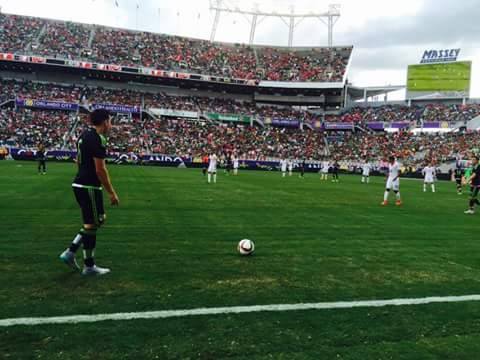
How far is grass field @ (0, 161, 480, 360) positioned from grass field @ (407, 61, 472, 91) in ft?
190

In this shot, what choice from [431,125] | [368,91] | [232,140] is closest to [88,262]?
[232,140]

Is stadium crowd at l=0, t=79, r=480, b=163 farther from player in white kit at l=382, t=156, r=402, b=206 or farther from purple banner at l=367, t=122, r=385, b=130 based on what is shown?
player in white kit at l=382, t=156, r=402, b=206

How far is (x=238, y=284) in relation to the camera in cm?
548

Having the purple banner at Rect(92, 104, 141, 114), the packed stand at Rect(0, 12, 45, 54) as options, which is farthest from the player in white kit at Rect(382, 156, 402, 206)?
the packed stand at Rect(0, 12, 45, 54)

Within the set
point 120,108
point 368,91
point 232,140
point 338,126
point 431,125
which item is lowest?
point 232,140

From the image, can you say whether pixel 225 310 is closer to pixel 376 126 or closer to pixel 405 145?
pixel 405 145

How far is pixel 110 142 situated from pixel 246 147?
62.2 feet

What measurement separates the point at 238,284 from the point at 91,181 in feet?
8.58

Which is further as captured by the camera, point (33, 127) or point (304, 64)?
point (304, 64)

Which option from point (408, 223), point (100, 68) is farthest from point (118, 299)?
point (100, 68)

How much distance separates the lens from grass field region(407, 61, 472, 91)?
59000 millimetres

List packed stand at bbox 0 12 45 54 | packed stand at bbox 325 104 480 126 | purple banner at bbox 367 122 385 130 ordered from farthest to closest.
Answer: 1. purple banner at bbox 367 122 385 130
2. packed stand at bbox 325 104 480 126
3. packed stand at bbox 0 12 45 54

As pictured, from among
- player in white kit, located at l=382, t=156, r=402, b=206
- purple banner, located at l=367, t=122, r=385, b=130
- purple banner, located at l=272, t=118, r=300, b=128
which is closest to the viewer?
player in white kit, located at l=382, t=156, r=402, b=206

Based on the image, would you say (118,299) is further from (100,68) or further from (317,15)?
(317,15)
